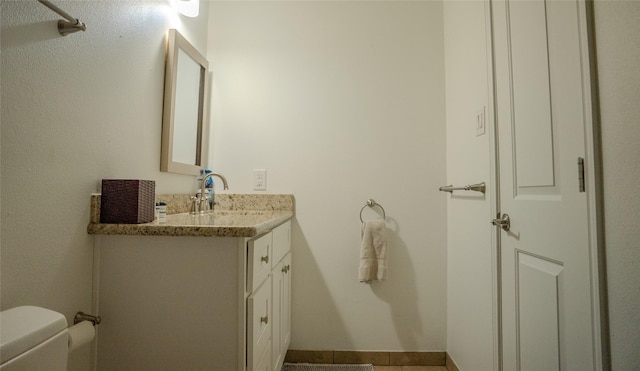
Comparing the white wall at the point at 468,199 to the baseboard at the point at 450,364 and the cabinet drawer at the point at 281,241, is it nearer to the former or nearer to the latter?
the baseboard at the point at 450,364

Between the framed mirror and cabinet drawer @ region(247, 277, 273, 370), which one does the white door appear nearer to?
cabinet drawer @ region(247, 277, 273, 370)

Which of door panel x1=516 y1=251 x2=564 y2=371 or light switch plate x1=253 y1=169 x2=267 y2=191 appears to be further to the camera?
light switch plate x1=253 y1=169 x2=267 y2=191

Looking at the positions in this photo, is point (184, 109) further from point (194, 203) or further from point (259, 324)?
point (259, 324)

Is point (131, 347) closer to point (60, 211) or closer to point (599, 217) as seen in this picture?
point (60, 211)

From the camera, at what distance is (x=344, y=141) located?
1.62m

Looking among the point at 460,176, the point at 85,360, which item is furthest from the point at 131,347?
the point at 460,176

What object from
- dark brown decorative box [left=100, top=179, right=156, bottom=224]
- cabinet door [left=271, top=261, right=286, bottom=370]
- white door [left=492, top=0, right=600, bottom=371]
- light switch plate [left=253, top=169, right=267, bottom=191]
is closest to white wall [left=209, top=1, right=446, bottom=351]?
light switch plate [left=253, top=169, right=267, bottom=191]

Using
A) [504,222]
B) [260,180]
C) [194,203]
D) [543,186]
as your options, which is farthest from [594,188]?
[194,203]

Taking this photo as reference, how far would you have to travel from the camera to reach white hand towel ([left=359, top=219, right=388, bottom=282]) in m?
1.49

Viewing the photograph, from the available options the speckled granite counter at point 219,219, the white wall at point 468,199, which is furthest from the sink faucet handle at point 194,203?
the white wall at point 468,199

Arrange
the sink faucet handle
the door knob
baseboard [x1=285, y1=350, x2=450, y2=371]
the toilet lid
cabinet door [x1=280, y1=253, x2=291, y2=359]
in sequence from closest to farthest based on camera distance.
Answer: the toilet lid
the door knob
cabinet door [x1=280, y1=253, x2=291, y2=359]
the sink faucet handle
baseboard [x1=285, y1=350, x2=450, y2=371]

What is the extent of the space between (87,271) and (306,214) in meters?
1.01

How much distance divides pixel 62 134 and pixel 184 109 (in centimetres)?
67

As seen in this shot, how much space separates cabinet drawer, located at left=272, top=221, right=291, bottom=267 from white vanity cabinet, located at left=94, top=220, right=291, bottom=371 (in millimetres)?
322
